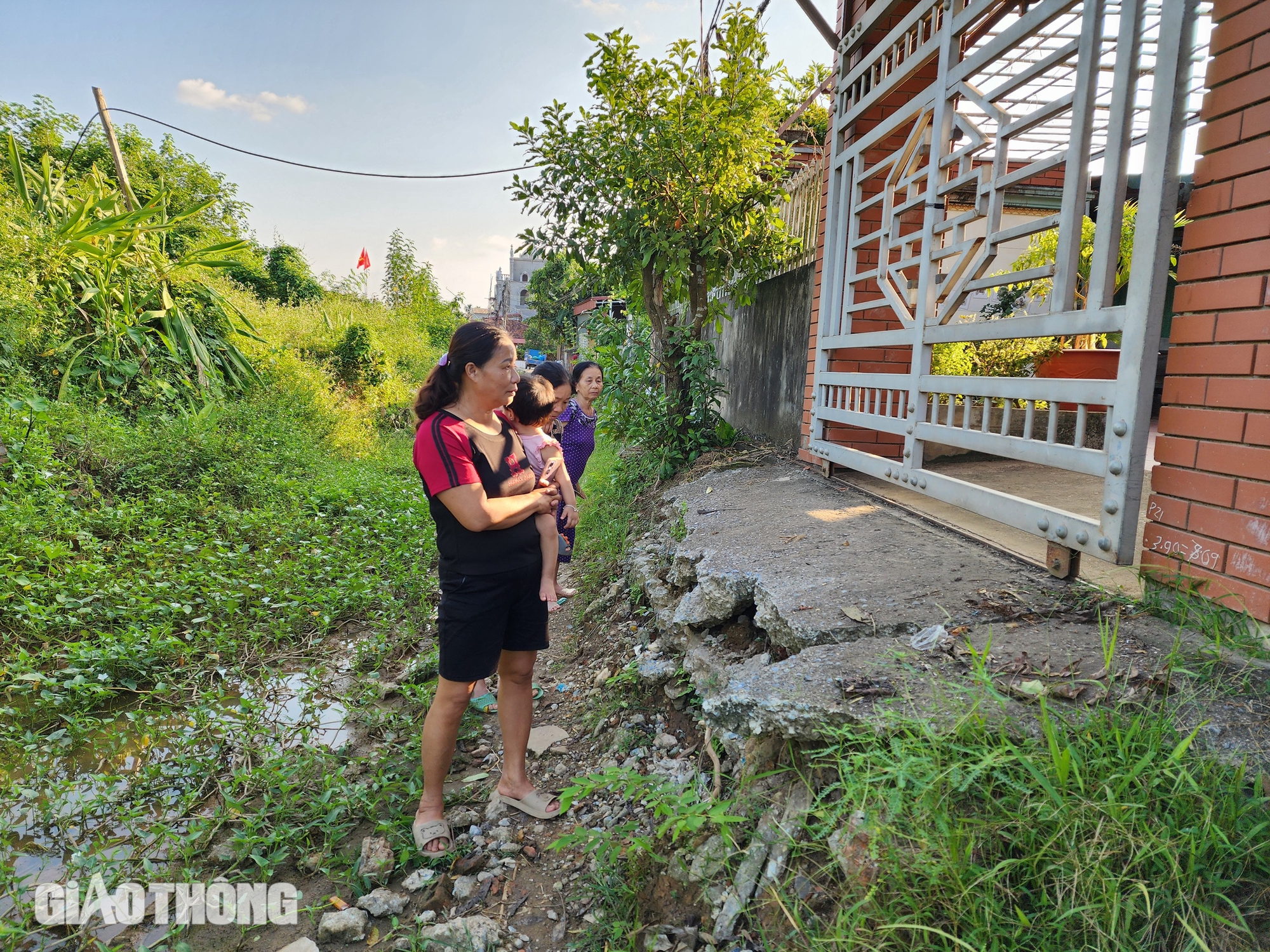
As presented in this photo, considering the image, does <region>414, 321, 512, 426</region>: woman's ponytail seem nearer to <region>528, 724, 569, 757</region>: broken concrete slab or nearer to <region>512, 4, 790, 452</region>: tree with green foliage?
<region>528, 724, 569, 757</region>: broken concrete slab

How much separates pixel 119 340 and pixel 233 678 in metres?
5.43

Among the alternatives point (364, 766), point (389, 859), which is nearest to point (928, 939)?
point (389, 859)

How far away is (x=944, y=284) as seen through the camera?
3174mm

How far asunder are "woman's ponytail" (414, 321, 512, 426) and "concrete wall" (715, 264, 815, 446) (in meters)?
3.20

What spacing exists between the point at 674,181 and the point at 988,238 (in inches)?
134

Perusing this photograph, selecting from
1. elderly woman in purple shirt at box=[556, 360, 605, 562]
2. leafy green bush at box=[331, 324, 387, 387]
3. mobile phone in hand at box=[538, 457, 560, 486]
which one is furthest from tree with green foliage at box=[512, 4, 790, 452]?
leafy green bush at box=[331, 324, 387, 387]

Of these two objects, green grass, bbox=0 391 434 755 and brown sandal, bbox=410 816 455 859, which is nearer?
brown sandal, bbox=410 816 455 859

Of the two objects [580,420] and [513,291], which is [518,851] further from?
[513,291]

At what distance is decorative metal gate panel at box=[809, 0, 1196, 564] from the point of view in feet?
6.82

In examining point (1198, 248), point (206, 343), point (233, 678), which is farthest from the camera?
point (206, 343)

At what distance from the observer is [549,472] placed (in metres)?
2.89

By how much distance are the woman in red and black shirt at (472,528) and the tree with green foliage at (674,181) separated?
3618 millimetres

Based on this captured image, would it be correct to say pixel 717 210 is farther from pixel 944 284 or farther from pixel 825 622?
pixel 825 622

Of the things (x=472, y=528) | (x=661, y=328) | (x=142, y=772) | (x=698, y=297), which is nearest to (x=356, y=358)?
(x=661, y=328)
